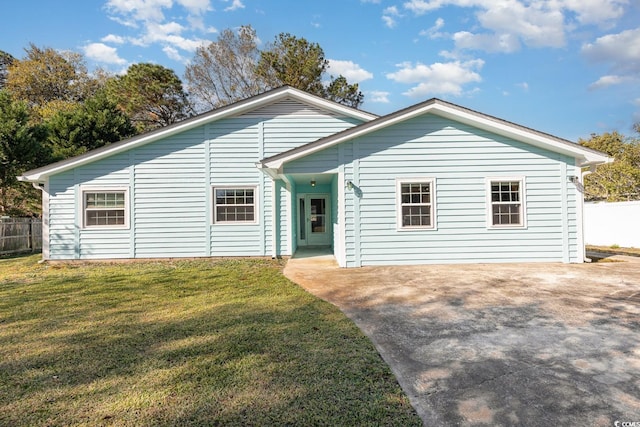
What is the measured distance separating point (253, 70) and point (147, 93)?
6.88 metres

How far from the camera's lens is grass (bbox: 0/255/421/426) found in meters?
2.27

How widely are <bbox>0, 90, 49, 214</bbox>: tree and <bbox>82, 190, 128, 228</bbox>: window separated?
6.69 meters

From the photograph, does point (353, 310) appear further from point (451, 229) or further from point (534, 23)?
point (534, 23)

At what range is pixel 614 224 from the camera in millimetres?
13492

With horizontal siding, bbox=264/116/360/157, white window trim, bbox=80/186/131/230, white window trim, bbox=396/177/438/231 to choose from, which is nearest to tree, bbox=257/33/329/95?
horizontal siding, bbox=264/116/360/157

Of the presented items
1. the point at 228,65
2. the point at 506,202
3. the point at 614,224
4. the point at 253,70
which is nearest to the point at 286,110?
the point at 506,202

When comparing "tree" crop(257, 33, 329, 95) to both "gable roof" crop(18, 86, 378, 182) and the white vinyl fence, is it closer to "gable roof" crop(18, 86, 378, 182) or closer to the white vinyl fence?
"gable roof" crop(18, 86, 378, 182)

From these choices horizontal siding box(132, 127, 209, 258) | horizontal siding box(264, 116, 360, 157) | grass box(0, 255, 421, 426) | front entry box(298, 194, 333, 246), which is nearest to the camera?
grass box(0, 255, 421, 426)

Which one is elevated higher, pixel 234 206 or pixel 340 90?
pixel 340 90

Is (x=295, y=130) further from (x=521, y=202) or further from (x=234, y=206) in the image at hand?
(x=521, y=202)

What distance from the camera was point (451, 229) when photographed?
341 inches

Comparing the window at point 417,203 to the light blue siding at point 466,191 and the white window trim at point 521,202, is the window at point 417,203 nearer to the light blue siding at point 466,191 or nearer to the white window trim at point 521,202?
the light blue siding at point 466,191

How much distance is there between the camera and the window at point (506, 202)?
28.7 feet

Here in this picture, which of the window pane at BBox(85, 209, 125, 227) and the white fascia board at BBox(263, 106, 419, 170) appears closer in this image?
the white fascia board at BBox(263, 106, 419, 170)
